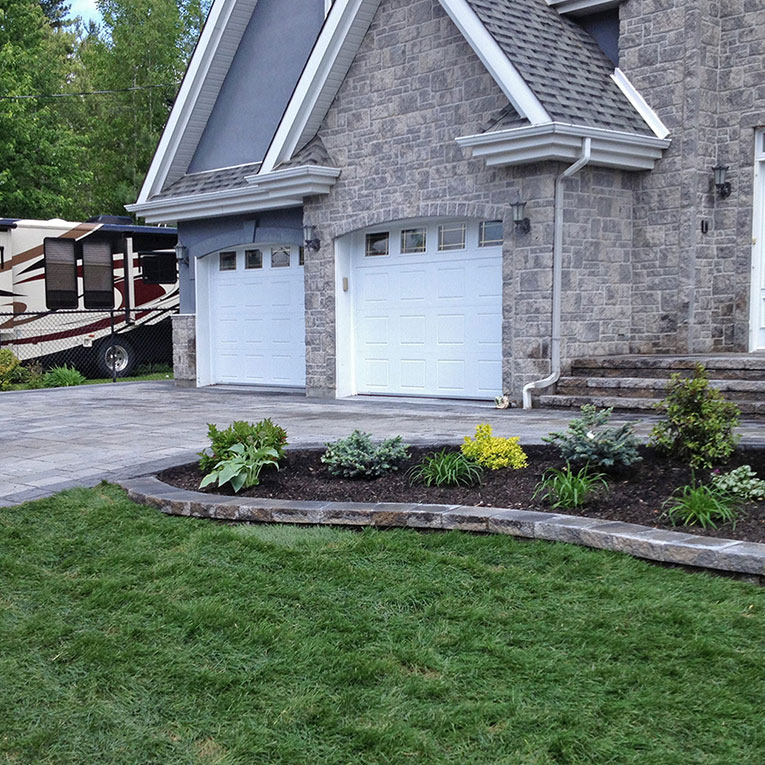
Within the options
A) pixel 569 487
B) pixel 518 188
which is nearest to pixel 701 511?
pixel 569 487

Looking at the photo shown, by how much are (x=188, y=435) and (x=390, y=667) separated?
6311 mm

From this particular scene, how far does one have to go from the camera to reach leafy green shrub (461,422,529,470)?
6.12 meters

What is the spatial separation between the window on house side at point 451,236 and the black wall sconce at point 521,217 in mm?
1337

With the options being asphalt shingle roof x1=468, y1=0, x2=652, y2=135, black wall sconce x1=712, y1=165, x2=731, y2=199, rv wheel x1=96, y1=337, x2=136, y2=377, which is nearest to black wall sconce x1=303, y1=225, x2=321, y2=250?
asphalt shingle roof x1=468, y1=0, x2=652, y2=135

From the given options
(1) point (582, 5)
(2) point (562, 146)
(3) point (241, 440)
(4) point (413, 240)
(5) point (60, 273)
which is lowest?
(3) point (241, 440)

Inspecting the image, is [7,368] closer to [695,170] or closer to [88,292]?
[88,292]

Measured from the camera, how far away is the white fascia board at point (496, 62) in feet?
34.4

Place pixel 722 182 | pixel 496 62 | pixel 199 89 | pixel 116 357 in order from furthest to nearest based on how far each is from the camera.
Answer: pixel 116 357 < pixel 199 89 < pixel 722 182 < pixel 496 62

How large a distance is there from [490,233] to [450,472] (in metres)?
6.71

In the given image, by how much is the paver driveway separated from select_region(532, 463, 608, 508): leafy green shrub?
159 cm

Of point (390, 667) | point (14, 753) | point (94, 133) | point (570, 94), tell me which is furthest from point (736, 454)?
point (94, 133)

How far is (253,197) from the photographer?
1452 cm

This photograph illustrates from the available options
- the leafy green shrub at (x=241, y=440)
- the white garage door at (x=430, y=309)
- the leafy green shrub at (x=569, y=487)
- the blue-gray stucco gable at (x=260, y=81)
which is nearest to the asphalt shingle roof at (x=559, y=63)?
the white garage door at (x=430, y=309)

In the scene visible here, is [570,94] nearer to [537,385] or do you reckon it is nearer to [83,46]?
[537,385]
